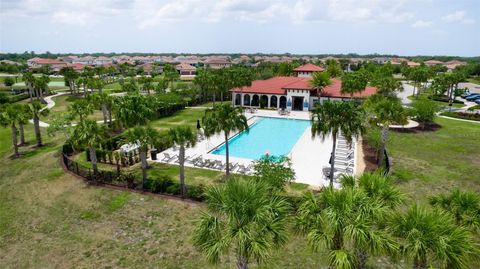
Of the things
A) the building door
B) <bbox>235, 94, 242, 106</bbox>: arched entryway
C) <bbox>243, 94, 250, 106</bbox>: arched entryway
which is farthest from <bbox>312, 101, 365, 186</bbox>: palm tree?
<bbox>235, 94, 242, 106</bbox>: arched entryway

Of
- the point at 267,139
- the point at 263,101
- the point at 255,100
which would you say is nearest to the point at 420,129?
the point at 267,139

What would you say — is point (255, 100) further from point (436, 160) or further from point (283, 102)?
point (436, 160)

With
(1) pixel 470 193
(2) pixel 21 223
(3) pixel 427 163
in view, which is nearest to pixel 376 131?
(3) pixel 427 163

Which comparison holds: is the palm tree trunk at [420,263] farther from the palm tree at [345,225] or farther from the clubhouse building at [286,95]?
the clubhouse building at [286,95]

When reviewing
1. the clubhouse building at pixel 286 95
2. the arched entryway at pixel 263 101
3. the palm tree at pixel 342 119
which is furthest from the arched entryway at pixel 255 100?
the palm tree at pixel 342 119

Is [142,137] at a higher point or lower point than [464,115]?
higher

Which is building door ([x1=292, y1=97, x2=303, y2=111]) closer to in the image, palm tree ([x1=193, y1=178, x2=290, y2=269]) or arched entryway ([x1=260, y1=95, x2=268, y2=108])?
arched entryway ([x1=260, y1=95, x2=268, y2=108])

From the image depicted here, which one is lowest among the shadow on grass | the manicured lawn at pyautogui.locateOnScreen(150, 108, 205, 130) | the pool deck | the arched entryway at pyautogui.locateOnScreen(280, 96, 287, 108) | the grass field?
the grass field
